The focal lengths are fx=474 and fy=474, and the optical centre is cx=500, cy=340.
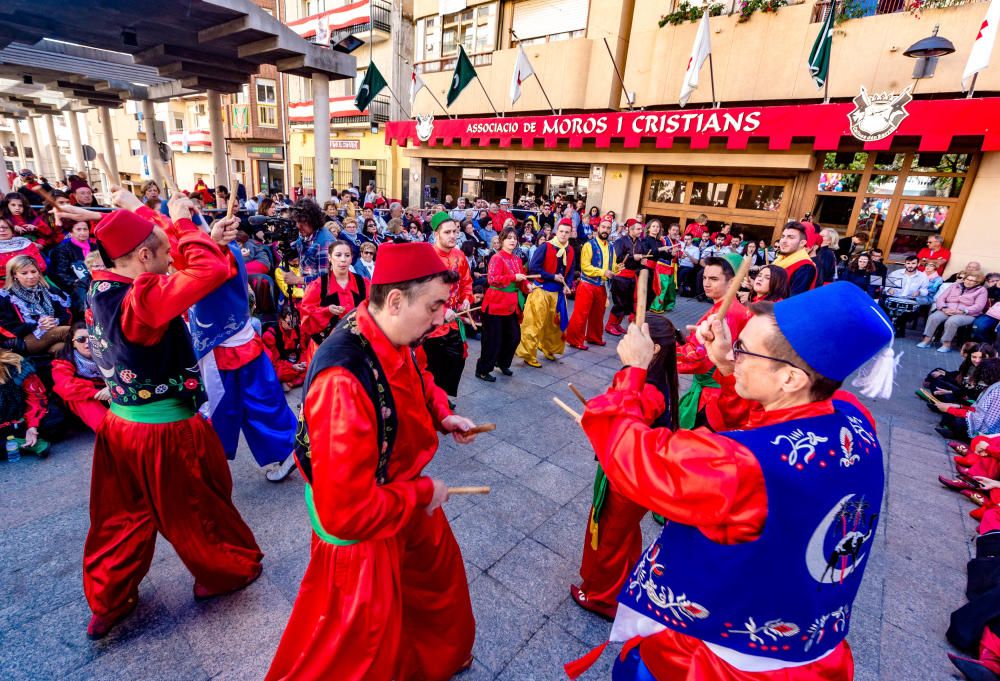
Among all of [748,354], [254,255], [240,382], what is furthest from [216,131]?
[748,354]

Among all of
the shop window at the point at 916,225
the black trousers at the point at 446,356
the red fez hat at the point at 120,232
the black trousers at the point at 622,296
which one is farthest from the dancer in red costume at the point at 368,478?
the shop window at the point at 916,225

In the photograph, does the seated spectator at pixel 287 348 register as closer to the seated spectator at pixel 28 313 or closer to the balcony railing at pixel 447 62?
the seated spectator at pixel 28 313

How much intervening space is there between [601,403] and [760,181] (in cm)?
1304

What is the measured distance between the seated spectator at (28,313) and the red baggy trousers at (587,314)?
19.6ft

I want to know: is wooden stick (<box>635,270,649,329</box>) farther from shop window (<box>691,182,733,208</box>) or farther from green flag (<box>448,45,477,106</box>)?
green flag (<box>448,45,477,106</box>)

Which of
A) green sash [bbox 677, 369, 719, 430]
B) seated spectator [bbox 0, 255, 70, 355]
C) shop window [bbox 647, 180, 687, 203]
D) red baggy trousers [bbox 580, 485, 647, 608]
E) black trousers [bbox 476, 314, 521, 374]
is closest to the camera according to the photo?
red baggy trousers [bbox 580, 485, 647, 608]

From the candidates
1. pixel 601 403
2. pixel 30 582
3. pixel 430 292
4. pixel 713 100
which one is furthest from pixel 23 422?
pixel 713 100

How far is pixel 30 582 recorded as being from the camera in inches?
99.9

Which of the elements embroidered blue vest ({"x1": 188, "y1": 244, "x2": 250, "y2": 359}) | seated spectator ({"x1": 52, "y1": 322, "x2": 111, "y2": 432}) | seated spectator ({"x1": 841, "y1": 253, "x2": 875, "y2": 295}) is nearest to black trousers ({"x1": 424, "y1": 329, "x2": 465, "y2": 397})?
embroidered blue vest ({"x1": 188, "y1": 244, "x2": 250, "y2": 359})

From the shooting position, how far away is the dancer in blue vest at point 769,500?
1.16m

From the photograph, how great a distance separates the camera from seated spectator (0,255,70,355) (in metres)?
4.01

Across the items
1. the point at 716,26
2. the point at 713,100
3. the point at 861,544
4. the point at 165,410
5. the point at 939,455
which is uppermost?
the point at 716,26

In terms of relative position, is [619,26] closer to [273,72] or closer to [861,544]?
[861,544]

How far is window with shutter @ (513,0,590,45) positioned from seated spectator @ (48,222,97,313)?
13729 millimetres
